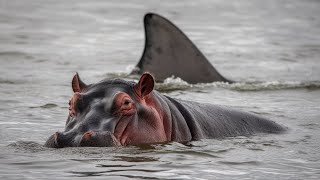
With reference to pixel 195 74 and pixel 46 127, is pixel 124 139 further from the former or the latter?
pixel 195 74

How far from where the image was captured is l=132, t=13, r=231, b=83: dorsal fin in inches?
468

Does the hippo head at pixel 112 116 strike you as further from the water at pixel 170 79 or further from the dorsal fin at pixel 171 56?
the dorsal fin at pixel 171 56

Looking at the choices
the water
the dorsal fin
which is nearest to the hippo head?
the water

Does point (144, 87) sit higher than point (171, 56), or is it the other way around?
point (144, 87)

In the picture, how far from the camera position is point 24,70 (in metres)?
13.5

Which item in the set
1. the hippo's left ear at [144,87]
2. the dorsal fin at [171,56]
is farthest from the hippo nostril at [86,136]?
the dorsal fin at [171,56]

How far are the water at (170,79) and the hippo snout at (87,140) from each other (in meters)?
0.07

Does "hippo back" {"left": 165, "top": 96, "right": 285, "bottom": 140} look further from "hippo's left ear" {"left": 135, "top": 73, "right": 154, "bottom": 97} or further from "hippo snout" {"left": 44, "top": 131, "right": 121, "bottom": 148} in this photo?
"hippo snout" {"left": 44, "top": 131, "right": 121, "bottom": 148}

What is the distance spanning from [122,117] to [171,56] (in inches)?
188

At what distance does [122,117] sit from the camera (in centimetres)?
724

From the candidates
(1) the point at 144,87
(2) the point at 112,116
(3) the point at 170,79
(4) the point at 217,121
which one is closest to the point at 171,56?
(3) the point at 170,79

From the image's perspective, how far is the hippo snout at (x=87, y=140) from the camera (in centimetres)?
695

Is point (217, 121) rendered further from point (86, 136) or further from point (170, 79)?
point (170, 79)

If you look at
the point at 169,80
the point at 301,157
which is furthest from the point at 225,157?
the point at 169,80
